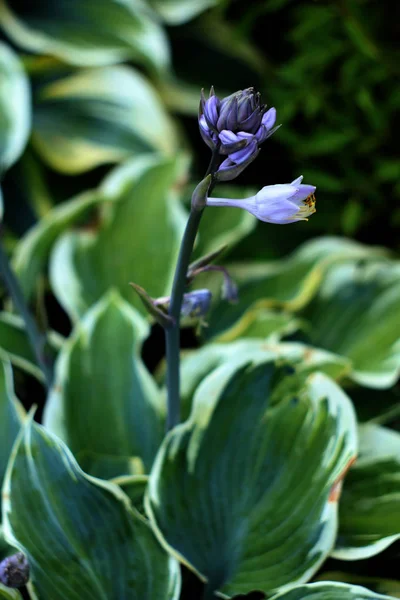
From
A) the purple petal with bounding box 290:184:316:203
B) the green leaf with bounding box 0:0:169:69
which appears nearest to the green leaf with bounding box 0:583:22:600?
the purple petal with bounding box 290:184:316:203

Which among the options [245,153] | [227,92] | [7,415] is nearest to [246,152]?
[245,153]

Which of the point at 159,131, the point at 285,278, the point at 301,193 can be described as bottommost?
the point at 285,278

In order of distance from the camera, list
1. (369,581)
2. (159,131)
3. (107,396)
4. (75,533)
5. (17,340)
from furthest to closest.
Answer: (159,131)
(17,340)
(107,396)
(369,581)
(75,533)

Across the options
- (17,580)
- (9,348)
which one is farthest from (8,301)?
(17,580)

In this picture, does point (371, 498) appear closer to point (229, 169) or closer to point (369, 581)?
point (369, 581)

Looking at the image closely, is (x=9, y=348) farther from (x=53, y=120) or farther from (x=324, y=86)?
(x=324, y=86)

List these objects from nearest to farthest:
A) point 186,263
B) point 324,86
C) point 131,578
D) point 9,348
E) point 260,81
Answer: point 186,263 < point 131,578 < point 9,348 < point 324,86 < point 260,81
